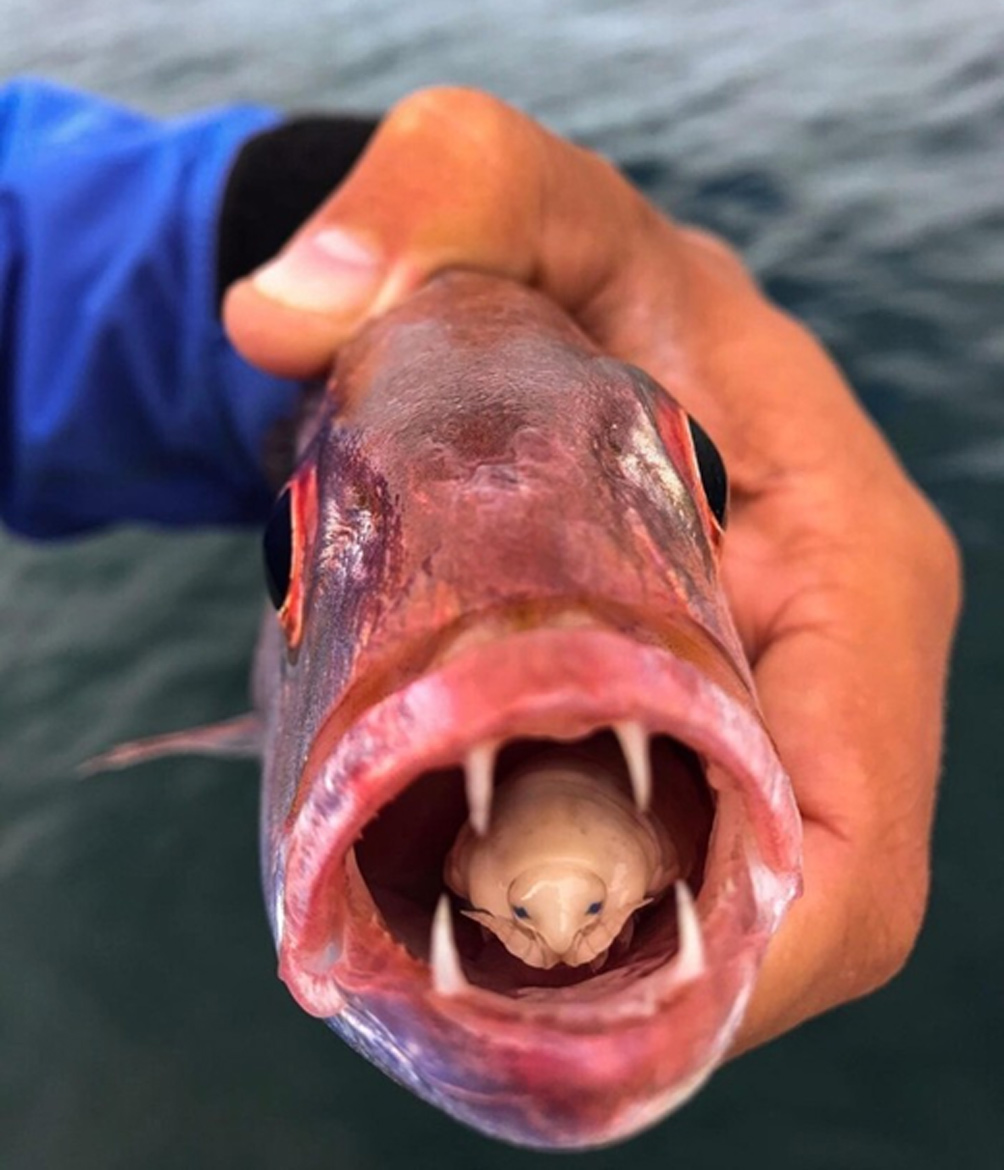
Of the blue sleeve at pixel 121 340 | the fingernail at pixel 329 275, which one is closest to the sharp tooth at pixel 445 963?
the fingernail at pixel 329 275

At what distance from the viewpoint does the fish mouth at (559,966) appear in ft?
3.69

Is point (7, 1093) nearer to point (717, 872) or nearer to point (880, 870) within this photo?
point (880, 870)

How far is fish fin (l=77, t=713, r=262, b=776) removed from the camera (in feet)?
11.3

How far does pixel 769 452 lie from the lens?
2350 mm

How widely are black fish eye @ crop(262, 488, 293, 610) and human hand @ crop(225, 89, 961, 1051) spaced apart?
0.61 m

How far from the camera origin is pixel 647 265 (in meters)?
2.61

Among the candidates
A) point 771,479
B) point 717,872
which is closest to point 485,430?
point 717,872

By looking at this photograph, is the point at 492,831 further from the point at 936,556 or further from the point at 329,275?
the point at 936,556

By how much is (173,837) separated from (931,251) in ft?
14.2

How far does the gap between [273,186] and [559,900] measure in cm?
242

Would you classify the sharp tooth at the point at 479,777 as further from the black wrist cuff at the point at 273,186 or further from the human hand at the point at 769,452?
the black wrist cuff at the point at 273,186

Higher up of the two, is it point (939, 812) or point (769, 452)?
point (769, 452)

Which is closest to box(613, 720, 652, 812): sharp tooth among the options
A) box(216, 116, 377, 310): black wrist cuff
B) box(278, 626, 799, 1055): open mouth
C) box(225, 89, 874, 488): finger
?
box(278, 626, 799, 1055): open mouth

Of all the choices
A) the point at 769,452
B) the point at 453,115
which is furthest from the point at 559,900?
the point at 453,115
